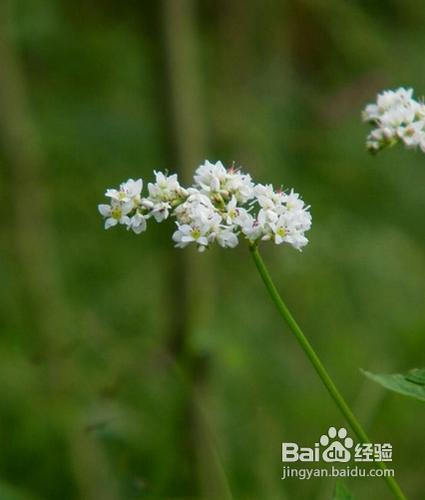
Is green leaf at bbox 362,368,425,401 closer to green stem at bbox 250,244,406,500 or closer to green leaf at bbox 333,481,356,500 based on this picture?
green stem at bbox 250,244,406,500

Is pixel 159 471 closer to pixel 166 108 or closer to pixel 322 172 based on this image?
pixel 166 108

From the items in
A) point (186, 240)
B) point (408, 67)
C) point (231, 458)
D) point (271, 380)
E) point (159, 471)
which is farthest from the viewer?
point (408, 67)

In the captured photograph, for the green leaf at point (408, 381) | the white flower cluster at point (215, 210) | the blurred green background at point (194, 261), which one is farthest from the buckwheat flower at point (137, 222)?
the blurred green background at point (194, 261)

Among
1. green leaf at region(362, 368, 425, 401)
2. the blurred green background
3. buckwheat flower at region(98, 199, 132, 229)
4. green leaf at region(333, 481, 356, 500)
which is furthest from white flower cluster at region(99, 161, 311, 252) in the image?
the blurred green background

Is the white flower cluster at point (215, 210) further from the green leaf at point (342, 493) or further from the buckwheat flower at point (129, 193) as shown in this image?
the green leaf at point (342, 493)

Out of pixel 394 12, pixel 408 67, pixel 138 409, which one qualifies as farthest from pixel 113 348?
pixel 394 12
